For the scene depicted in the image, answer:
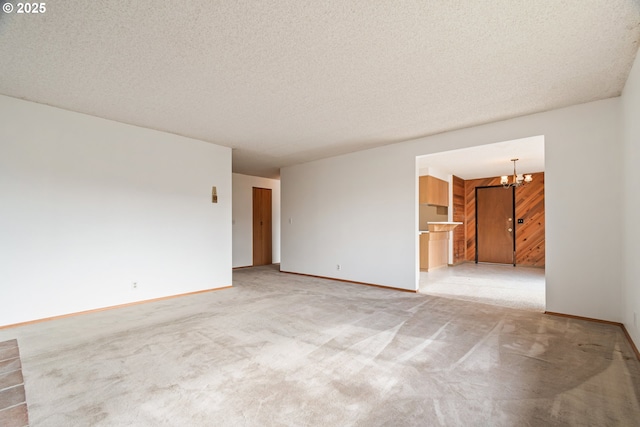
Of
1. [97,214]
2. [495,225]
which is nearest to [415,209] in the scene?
[97,214]

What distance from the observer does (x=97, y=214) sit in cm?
384

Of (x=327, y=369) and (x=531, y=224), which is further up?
(x=531, y=224)

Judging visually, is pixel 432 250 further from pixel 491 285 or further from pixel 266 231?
pixel 266 231

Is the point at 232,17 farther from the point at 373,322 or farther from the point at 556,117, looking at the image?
the point at 556,117

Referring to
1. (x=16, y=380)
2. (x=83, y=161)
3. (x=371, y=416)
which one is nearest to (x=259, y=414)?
(x=371, y=416)

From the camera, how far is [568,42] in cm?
225

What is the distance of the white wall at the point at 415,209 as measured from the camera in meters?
3.25

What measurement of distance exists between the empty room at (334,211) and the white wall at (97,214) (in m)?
0.02

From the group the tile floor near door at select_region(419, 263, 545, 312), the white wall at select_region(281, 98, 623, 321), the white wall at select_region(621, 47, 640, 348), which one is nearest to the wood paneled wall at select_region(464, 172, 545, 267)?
the tile floor near door at select_region(419, 263, 545, 312)

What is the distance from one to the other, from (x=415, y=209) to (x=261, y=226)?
499cm

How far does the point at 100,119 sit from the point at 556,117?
19.4 feet

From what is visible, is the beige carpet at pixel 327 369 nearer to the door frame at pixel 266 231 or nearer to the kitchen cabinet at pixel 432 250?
the kitchen cabinet at pixel 432 250

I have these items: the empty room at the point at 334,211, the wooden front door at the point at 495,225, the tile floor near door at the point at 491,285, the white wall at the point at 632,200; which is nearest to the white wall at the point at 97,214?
the empty room at the point at 334,211

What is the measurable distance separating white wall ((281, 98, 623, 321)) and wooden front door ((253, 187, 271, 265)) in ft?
5.27
